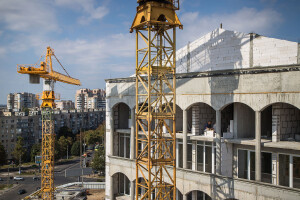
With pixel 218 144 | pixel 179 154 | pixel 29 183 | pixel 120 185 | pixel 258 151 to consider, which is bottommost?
pixel 29 183

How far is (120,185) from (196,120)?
43.7 ft

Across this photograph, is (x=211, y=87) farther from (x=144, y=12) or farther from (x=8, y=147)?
(x=8, y=147)

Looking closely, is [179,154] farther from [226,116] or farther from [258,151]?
[258,151]

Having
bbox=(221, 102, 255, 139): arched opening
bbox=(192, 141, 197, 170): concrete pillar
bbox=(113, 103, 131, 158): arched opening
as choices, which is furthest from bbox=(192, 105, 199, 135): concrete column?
bbox=(113, 103, 131, 158): arched opening

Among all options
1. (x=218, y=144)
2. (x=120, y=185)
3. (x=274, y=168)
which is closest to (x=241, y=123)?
(x=218, y=144)

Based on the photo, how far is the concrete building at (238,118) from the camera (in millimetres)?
22875

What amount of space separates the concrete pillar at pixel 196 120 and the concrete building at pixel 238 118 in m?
0.09

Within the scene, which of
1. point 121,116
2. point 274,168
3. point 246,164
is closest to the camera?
point 274,168

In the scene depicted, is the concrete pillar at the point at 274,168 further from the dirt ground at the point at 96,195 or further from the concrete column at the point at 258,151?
the dirt ground at the point at 96,195

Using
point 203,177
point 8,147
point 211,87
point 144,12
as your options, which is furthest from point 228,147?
point 8,147

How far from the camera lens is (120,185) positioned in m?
36.0

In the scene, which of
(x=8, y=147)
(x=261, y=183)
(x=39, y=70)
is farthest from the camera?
(x=8, y=147)

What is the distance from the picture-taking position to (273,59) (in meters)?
25.2

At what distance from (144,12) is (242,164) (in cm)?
1516
